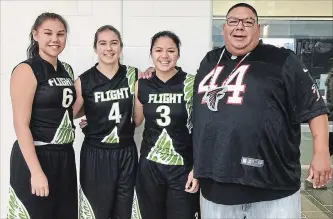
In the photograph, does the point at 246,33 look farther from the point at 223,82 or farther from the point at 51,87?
the point at 51,87

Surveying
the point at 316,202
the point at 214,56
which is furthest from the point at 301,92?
the point at 316,202

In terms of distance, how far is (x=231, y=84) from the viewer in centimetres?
162

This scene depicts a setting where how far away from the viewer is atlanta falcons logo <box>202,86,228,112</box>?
1639mm

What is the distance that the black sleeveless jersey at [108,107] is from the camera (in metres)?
2.07

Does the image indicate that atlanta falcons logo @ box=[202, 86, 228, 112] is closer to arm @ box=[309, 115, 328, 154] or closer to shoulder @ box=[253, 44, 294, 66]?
shoulder @ box=[253, 44, 294, 66]

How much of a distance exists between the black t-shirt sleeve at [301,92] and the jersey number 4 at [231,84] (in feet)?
0.57

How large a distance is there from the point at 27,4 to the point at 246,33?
65.6 inches

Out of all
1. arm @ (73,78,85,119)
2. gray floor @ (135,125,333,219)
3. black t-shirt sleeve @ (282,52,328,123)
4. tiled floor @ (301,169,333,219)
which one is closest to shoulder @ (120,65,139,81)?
arm @ (73,78,85,119)

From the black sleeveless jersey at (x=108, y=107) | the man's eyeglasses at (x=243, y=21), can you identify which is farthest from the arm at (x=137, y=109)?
the man's eyeglasses at (x=243, y=21)

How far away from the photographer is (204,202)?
5.92 feet

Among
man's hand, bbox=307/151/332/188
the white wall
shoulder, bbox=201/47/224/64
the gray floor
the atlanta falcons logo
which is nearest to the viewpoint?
man's hand, bbox=307/151/332/188

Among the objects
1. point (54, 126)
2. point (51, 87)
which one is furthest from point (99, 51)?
point (54, 126)

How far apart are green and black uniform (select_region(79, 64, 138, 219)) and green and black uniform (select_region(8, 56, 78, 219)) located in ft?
0.37

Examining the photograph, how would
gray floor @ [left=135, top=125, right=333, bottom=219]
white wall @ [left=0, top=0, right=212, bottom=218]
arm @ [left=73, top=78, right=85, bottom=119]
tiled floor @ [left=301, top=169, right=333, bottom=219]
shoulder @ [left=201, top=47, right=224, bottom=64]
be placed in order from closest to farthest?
1. shoulder @ [left=201, top=47, right=224, bottom=64]
2. arm @ [left=73, top=78, right=85, bottom=119]
3. white wall @ [left=0, top=0, right=212, bottom=218]
4. gray floor @ [left=135, top=125, right=333, bottom=219]
5. tiled floor @ [left=301, top=169, right=333, bottom=219]
